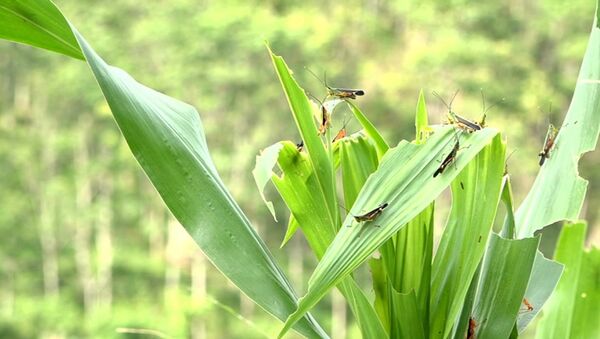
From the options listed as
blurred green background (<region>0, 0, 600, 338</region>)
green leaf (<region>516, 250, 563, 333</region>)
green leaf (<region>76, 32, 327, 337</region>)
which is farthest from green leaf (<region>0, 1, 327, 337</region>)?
blurred green background (<region>0, 0, 600, 338</region>)

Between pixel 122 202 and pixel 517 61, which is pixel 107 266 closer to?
pixel 122 202

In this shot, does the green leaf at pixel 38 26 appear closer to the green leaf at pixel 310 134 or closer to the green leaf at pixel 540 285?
the green leaf at pixel 310 134

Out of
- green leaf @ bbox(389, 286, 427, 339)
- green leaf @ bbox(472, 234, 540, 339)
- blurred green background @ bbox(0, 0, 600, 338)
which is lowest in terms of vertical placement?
green leaf @ bbox(389, 286, 427, 339)

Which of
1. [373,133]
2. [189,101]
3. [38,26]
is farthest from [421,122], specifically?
[189,101]

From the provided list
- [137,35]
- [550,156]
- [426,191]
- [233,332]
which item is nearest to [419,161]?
[426,191]

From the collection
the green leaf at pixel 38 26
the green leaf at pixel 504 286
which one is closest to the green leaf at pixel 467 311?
the green leaf at pixel 504 286

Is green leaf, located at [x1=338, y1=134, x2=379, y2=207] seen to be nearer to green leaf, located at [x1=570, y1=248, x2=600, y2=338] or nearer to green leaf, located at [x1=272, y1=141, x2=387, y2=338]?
green leaf, located at [x1=272, y1=141, x2=387, y2=338]

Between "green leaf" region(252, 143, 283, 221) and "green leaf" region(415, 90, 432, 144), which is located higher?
"green leaf" region(415, 90, 432, 144)

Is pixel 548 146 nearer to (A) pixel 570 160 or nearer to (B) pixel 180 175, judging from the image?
(A) pixel 570 160
